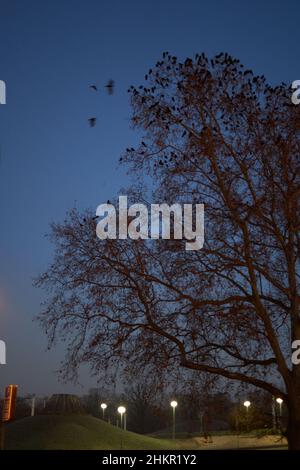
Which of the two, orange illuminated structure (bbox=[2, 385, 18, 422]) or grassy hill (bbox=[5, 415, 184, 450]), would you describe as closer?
orange illuminated structure (bbox=[2, 385, 18, 422])

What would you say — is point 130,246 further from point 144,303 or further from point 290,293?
point 290,293

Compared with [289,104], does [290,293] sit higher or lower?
lower

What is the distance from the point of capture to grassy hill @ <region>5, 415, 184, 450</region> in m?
30.4

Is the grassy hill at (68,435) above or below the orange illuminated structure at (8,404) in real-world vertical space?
below

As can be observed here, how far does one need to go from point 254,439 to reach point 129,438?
27.4 feet

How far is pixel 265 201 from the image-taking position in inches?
518

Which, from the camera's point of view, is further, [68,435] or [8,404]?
[68,435]

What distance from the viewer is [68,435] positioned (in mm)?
32000

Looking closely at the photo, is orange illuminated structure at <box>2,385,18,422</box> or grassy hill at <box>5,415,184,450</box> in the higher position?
orange illuminated structure at <box>2,385,18,422</box>

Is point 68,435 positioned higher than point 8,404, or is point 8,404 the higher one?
point 8,404

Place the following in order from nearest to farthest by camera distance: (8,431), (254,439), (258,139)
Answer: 1. (258,139)
2. (8,431)
3. (254,439)

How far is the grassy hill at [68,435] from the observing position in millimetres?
30375

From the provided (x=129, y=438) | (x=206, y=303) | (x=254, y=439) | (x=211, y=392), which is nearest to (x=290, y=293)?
(x=206, y=303)

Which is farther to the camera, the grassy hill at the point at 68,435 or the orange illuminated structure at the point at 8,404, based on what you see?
the grassy hill at the point at 68,435
